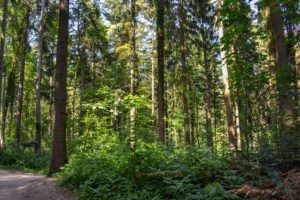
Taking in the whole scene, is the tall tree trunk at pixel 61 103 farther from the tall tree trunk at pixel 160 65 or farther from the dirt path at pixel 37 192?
the tall tree trunk at pixel 160 65

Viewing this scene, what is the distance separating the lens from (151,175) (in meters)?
4.72

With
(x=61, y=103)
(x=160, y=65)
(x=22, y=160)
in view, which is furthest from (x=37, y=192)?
(x=22, y=160)

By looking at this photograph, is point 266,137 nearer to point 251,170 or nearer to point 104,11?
point 251,170

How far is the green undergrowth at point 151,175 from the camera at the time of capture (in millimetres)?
3932

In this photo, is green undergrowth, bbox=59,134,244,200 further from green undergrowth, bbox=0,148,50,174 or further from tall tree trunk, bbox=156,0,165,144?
green undergrowth, bbox=0,148,50,174

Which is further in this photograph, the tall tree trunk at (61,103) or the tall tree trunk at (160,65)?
the tall tree trunk at (160,65)

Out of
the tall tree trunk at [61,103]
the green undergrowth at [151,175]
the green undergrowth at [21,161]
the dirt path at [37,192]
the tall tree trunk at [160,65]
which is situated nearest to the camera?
the green undergrowth at [151,175]

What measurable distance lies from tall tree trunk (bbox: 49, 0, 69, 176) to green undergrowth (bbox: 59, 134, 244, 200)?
186cm

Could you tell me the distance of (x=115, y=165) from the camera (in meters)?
5.25

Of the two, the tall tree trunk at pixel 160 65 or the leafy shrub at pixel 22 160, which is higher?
the tall tree trunk at pixel 160 65

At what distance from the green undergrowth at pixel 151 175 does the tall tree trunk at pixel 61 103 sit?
1856mm

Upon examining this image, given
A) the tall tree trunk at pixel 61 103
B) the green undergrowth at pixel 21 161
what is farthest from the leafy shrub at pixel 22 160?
the tall tree trunk at pixel 61 103

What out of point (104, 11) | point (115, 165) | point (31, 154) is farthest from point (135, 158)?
point (104, 11)

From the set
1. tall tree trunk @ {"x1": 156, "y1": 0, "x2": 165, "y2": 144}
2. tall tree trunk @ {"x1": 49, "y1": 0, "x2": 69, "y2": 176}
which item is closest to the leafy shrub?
tall tree trunk @ {"x1": 49, "y1": 0, "x2": 69, "y2": 176}
